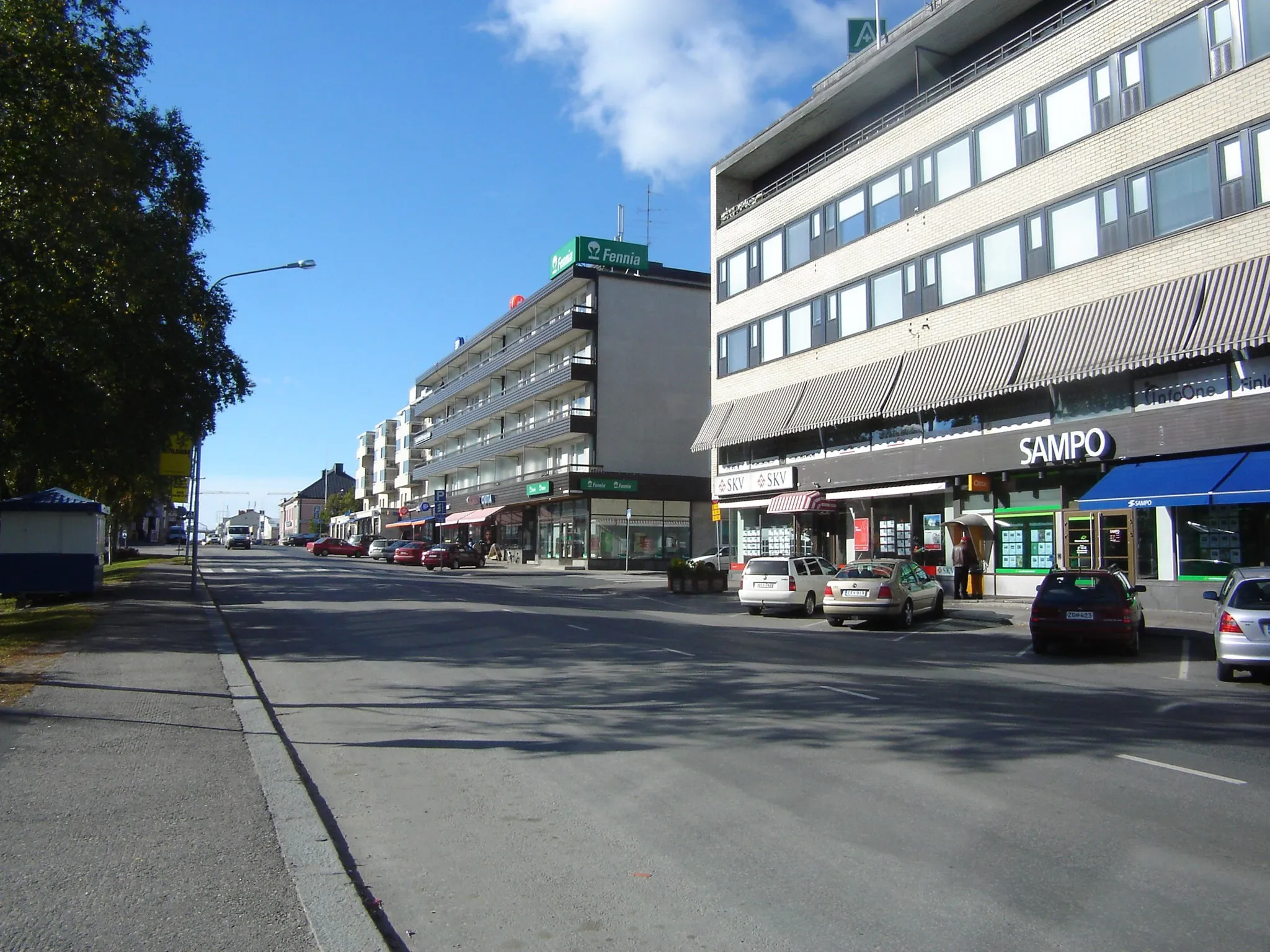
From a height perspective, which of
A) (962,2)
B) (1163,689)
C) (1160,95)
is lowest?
(1163,689)

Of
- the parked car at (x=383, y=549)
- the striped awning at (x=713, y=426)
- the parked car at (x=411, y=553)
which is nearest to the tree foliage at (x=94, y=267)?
the striped awning at (x=713, y=426)

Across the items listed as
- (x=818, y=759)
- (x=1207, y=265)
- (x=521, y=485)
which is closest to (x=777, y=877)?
(x=818, y=759)

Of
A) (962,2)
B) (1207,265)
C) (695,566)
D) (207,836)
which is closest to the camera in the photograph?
(207,836)

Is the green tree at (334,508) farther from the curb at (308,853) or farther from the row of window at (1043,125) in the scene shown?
the curb at (308,853)

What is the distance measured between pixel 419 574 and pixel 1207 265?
34685 mm

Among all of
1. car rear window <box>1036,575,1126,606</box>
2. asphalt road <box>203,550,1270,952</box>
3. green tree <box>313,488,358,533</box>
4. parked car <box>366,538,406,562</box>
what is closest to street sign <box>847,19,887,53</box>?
car rear window <box>1036,575,1126,606</box>

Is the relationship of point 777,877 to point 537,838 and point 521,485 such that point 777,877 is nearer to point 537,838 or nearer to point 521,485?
point 537,838

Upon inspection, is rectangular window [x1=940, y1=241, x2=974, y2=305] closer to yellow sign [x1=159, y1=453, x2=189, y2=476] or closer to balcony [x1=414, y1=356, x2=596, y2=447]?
yellow sign [x1=159, y1=453, x2=189, y2=476]

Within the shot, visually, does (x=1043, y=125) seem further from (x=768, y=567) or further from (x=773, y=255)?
(x=768, y=567)

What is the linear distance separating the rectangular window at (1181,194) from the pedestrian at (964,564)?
9.19 meters

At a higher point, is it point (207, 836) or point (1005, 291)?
point (1005, 291)

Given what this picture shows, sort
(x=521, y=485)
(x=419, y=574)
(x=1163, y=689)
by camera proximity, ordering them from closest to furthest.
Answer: (x=1163, y=689) → (x=419, y=574) → (x=521, y=485)

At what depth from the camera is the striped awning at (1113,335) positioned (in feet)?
68.7

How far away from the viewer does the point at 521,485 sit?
61.3 metres
